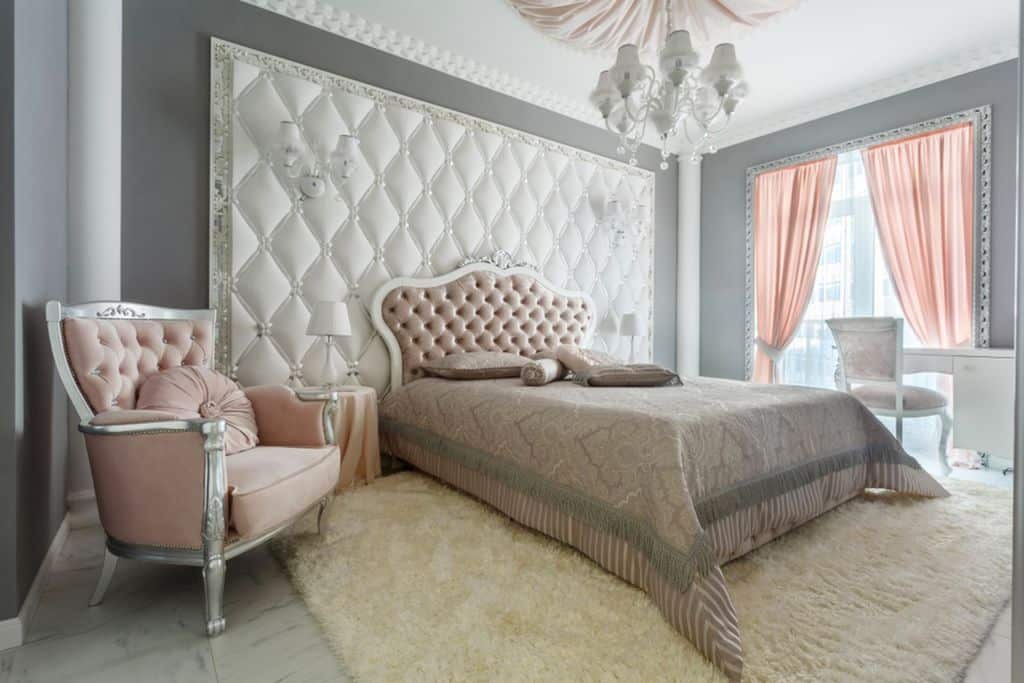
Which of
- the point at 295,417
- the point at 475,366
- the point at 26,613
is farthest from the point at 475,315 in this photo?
the point at 26,613

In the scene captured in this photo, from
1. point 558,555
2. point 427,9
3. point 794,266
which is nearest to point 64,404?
point 558,555

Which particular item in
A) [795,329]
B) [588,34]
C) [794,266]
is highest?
[588,34]

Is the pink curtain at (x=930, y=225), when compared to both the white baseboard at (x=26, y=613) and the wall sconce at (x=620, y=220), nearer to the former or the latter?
the wall sconce at (x=620, y=220)

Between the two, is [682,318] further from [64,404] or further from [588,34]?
[64,404]

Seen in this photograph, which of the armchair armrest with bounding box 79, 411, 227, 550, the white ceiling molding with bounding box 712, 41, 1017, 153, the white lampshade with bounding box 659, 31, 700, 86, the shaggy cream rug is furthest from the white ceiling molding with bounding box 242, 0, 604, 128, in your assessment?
the shaggy cream rug

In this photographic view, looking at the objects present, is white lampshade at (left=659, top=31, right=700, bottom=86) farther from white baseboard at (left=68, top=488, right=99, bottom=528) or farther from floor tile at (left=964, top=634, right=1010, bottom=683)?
white baseboard at (left=68, top=488, right=99, bottom=528)

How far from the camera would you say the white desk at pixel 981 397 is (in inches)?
118

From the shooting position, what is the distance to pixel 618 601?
160 cm

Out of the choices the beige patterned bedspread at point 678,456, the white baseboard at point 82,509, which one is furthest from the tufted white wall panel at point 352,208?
the beige patterned bedspread at point 678,456

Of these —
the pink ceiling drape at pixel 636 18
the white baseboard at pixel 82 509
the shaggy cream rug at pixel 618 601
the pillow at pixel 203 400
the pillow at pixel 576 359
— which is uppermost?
the pink ceiling drape at pixel 636 18

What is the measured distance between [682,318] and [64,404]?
487 centimetres

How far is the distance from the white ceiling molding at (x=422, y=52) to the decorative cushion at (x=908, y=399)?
107 inches

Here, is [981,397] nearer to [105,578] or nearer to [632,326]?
[632,326]

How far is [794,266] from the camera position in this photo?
439 cm
